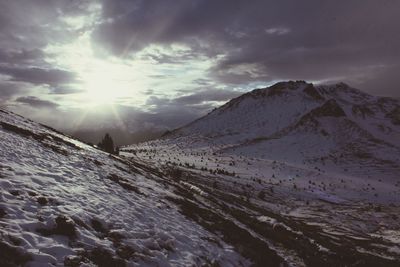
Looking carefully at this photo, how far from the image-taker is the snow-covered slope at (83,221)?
11281 millimetres

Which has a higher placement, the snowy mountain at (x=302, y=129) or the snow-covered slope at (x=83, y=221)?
the snowy mountain at (x=302, y=129)

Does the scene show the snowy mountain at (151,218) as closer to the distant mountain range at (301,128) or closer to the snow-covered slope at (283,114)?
the distant mountain range at (301,128)

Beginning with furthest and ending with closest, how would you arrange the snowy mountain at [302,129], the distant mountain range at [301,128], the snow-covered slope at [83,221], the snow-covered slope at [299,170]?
the distant mountain range at [301,128]
the snowy mountain at [302,129]
the snow-covered slope at [299,170]
the snow-covered slope at [83,221]

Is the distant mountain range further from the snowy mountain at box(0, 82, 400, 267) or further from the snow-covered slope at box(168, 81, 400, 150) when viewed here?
the snowy mountain at box(0, 82, 400, 267)

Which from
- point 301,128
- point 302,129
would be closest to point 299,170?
point 302,129

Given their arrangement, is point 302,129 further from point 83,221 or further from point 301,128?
point 83,221

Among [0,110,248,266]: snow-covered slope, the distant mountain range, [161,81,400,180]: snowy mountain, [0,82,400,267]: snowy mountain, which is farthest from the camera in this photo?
the distant mountain range

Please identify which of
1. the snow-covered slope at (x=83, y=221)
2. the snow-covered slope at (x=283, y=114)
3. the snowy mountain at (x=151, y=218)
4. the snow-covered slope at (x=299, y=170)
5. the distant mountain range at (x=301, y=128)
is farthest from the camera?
the snow-covered slope at (x=283, y=114)

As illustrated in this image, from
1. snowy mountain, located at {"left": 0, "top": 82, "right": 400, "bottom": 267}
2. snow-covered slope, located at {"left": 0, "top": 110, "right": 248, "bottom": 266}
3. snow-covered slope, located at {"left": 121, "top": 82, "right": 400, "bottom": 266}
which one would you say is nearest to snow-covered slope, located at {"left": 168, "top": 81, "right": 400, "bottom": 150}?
snow-covered slope, located at {"left": 121, "top": 82, "right": 400, "bottom": 266}

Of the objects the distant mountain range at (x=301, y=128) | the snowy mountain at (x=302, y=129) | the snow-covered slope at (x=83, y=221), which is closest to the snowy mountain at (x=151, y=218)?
the snow-covered slope at (x=83, y=221)

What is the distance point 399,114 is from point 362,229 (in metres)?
159

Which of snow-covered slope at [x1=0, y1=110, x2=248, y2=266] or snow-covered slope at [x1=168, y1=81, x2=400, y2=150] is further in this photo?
snow-covered slope at [x1=168, y1=81, x2=400, y2=150]

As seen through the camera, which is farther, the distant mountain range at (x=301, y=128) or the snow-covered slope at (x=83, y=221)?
the distant mountain range at (x=301, y=128)

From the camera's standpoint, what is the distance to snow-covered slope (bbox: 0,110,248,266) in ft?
37.0
